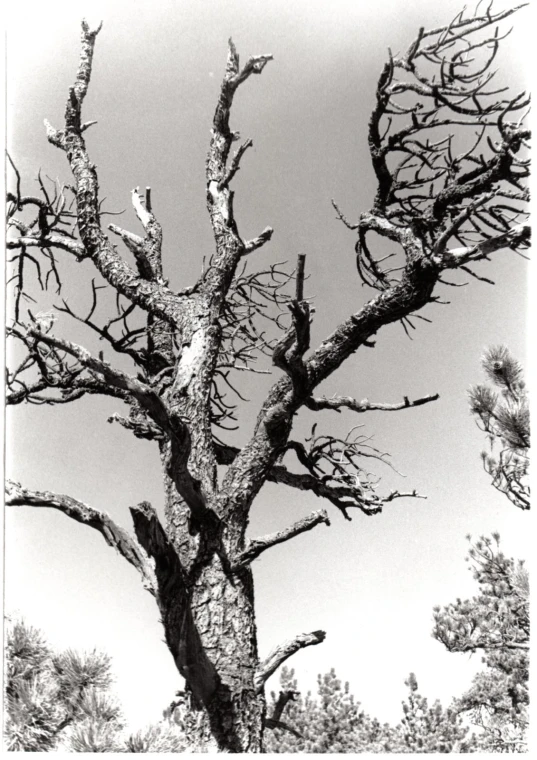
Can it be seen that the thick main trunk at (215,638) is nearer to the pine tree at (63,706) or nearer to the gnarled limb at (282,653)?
the gnarled limb at (282,653)

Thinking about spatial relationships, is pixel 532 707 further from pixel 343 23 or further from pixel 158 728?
pixel 343 23

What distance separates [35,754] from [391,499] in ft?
8.34

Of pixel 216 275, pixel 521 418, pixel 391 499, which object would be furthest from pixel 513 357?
pixel 216 275

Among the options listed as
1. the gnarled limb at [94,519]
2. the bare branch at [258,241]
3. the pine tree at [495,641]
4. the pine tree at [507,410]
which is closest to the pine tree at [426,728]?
the pine tree at [495,641]

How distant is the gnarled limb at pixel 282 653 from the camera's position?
3.53m

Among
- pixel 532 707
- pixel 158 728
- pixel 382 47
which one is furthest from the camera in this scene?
pixel 382 47

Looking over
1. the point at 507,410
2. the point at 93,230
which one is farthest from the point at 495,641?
the point at 93,230

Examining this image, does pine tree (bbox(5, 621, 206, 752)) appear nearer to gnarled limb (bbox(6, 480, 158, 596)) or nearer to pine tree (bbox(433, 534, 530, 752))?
gnarled limb (bbox(6, 480, 158, 596))

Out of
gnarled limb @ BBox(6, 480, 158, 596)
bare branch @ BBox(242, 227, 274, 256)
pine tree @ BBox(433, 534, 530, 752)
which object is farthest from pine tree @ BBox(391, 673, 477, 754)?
bare branch @ BBox(242, 227, 274, 256)

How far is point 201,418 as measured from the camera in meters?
4.05

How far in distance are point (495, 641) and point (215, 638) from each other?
3625 mm

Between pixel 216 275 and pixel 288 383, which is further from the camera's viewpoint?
pixel 216 275

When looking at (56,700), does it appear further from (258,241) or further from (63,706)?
(258,241)

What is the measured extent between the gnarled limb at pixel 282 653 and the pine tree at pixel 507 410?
1.90m
